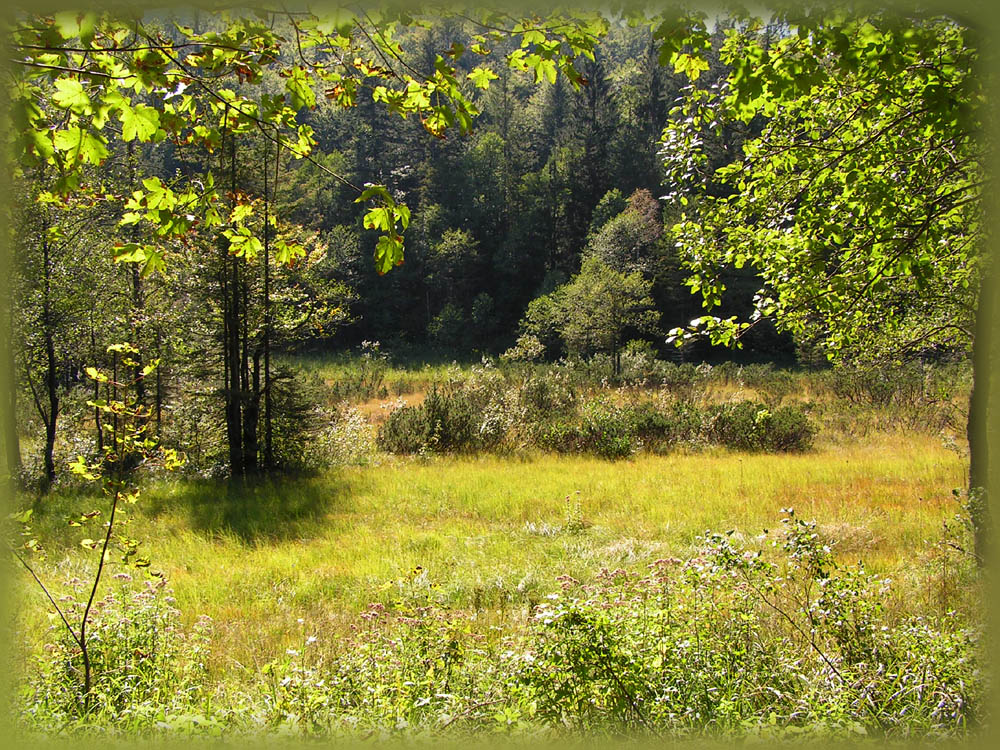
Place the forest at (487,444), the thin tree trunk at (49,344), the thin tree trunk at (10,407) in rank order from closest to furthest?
the forest at (487,444), the thin tree trunk at (10,407), the thin tree trunk at (49,344)

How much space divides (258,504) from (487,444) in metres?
5.74

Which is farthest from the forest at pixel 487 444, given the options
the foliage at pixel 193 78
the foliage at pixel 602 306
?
the foliage at pixel 602 306

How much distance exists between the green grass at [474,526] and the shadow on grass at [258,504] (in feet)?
0.14

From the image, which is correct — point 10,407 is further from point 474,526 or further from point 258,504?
point 474,526

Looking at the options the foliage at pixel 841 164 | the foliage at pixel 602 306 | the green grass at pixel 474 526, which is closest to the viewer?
the foliage at pixel 841 164

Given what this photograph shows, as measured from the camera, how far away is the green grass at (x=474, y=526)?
211 inches

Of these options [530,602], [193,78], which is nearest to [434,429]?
[530,602]

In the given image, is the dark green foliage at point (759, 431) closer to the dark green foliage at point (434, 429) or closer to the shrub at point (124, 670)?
the dark green foliage at point (434, 429)

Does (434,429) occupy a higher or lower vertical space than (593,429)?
lower

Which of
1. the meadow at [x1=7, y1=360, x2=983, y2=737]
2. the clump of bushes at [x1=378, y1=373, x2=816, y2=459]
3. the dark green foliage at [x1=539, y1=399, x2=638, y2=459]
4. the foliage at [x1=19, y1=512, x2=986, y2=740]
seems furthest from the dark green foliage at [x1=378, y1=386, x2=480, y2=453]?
the foliage at [x1=19, y1=512, x2=986, y2=740]

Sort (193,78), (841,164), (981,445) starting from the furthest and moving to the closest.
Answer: (981,445) < (841,164) < (193,78)

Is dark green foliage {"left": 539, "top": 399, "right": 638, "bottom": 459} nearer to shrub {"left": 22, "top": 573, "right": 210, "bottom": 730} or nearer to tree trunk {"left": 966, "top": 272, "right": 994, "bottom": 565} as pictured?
tree trunk {"left": 966, "top": 272, "right": 994, "bottom": 565}

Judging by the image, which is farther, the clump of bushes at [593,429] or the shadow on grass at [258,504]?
the clump of bushes at [593,429]

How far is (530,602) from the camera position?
508 cm
